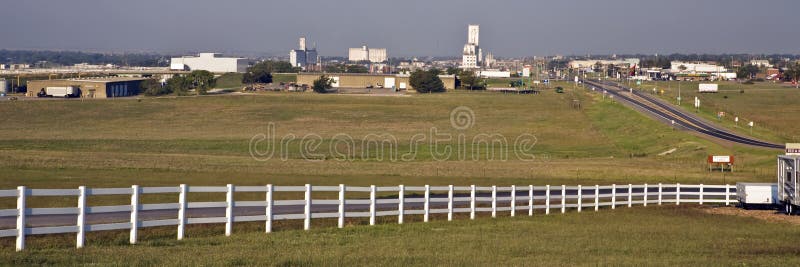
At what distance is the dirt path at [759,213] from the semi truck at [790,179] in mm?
424

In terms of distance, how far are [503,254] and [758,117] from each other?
116526 millimetres

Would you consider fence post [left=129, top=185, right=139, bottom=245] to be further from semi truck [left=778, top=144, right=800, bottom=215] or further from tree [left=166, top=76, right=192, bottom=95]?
tree [left=166, top=76, right=192, bottom=95]

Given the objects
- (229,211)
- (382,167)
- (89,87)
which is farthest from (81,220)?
(89,87)

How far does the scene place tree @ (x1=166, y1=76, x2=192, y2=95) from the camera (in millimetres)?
186500

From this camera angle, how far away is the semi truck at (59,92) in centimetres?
16688

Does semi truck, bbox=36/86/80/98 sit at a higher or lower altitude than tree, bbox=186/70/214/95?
lower

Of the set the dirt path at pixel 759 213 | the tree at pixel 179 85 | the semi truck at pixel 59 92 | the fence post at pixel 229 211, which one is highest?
the tree at pixel 179 85

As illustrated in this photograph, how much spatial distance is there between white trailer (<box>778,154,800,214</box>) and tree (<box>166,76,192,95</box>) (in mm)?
156935

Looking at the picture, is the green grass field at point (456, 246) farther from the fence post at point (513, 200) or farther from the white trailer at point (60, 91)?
the white trailer at point (60, 91)

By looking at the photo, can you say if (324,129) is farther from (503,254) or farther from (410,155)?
(503,254)

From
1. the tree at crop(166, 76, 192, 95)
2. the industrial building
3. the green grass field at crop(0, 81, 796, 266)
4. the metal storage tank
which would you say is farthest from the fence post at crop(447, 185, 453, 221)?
the metal storage tank

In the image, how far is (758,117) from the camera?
129 meters

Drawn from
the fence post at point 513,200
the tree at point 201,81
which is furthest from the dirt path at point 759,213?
the tree at point 201,81

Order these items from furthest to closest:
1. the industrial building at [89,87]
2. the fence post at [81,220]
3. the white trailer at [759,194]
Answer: the industrial building at [89,87] < the white trailer at [759,194] < the fence post at [81,220]
